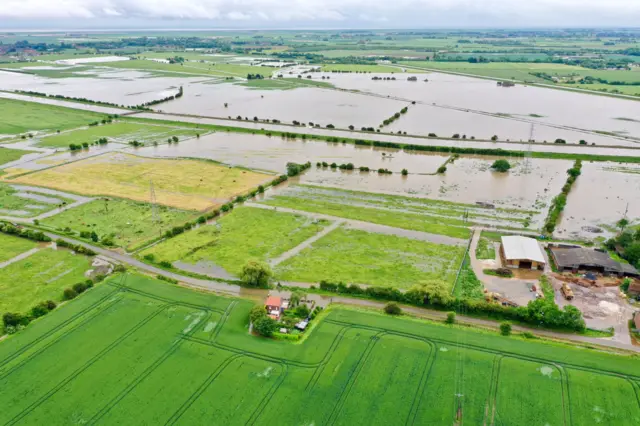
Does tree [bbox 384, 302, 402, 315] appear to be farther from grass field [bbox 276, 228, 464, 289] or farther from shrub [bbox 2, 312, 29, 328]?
shrub [bbox 2, 312, 29, 328]

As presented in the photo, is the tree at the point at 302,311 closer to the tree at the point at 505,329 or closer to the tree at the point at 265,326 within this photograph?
the tree at the point at 265,326

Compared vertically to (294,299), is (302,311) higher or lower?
lower

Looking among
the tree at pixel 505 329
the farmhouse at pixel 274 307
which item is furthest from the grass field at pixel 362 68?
the tree at pixel 505 329

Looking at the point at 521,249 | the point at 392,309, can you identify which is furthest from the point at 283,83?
the point at 392,309

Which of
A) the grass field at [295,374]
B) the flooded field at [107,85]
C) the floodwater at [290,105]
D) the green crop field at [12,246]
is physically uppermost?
the flooded field at [107,85]

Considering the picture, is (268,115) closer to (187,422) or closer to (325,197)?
(325,197)

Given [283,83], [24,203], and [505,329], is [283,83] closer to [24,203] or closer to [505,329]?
[24,203]

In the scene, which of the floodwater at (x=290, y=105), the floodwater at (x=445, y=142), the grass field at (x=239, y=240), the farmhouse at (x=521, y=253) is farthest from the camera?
the floodwater at (x=290, y=105)
